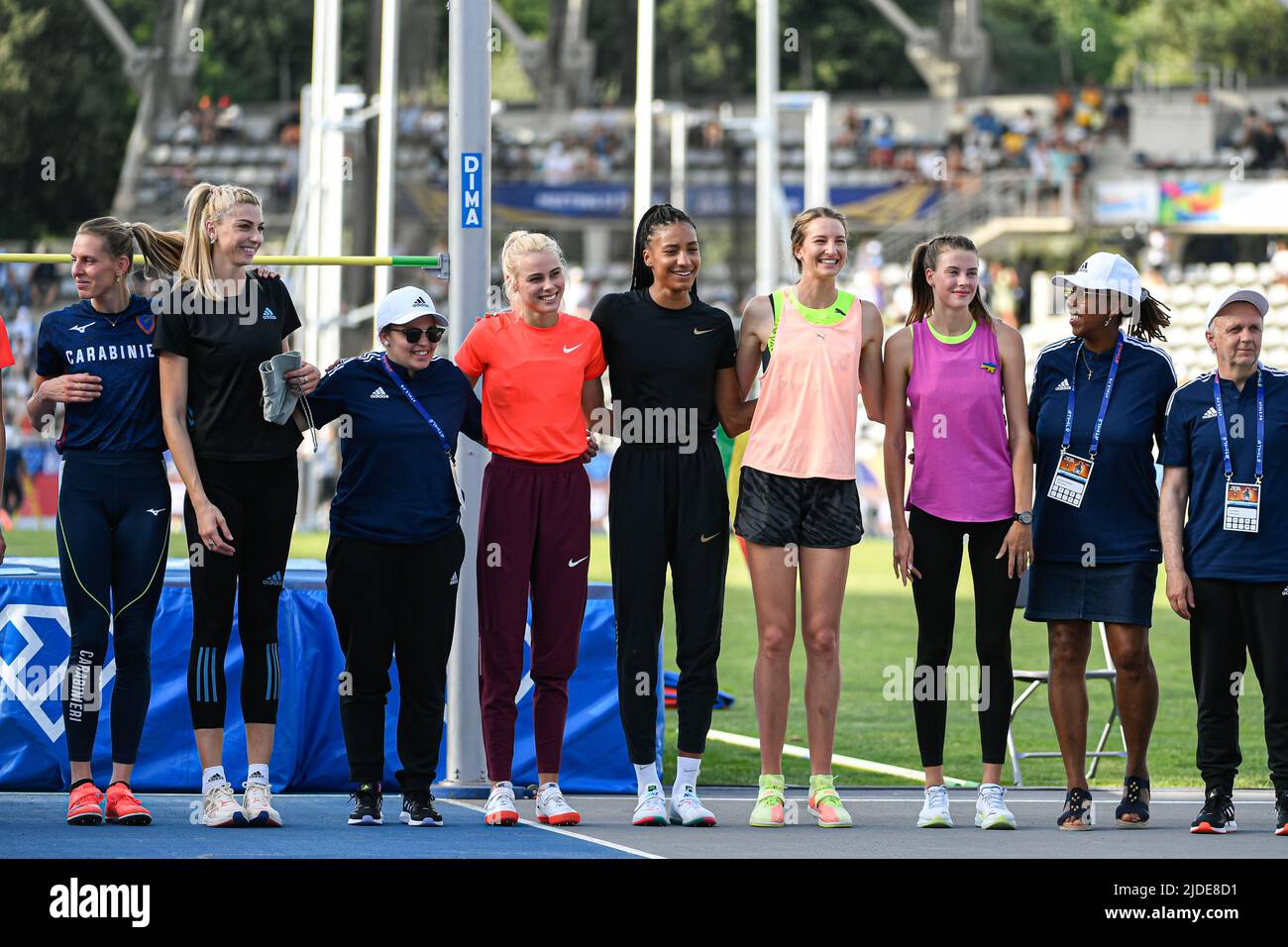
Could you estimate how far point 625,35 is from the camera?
174ft

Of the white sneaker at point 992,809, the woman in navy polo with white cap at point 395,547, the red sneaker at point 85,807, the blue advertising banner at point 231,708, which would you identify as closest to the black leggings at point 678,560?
the woman in navy polo with white cap at point 395,547

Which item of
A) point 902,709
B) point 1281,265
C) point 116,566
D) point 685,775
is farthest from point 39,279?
point 685,775

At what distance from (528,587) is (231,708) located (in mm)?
1723

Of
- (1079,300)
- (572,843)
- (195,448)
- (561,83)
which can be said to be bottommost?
(572,843)

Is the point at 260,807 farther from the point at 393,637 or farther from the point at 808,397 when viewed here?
Result: the point at 808,397

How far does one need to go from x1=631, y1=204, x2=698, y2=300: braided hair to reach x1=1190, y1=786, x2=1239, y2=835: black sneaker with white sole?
2501 millimetres

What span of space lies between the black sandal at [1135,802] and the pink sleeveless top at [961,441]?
1087 mm

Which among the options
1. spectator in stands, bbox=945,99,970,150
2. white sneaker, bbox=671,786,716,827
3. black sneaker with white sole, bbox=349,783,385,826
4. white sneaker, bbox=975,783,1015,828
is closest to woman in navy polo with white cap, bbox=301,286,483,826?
black sneaker with white sole, bbox=349,783,385,826

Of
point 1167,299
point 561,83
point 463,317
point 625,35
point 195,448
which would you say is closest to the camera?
point 195,448

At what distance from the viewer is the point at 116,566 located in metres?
6.49

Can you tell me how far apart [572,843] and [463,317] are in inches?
91.6

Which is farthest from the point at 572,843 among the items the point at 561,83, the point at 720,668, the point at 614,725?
the point at 561,83

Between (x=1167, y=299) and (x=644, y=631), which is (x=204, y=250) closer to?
(x=644, y=631)

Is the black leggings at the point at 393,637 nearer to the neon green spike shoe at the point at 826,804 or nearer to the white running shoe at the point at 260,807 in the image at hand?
the white running shoe at the point at 260,807
